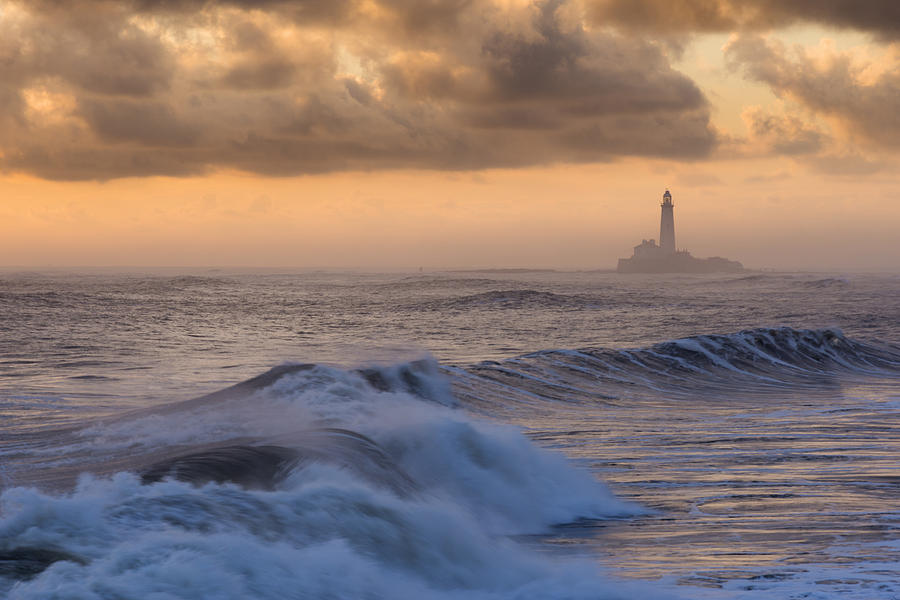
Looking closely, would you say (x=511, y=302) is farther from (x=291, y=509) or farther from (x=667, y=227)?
(x=667, y=227)

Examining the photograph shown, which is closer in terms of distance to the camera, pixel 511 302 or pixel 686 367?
pixel 686 367

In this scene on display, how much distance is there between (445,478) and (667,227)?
13552cm

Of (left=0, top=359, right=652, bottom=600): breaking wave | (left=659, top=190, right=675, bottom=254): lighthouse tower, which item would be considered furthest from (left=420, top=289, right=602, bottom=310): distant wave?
(left=659, top=190, right=675, bottom=254): lighthouse tower

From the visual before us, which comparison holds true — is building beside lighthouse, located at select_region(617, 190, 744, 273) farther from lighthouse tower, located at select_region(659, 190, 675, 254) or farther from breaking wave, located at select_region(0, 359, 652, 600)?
breaking wave, located at select_region(0, 359, 652, 600)

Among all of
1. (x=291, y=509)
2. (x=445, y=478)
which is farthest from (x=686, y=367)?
(x=291, y=509)

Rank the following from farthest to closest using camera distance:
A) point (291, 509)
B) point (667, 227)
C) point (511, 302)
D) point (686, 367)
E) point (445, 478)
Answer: point (667, 227) < point (511, 302) < point (686, 367) < point (445, 478) < point (291, 509)

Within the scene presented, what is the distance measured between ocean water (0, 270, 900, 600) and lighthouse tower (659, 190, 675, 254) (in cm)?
12304

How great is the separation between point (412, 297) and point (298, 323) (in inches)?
751

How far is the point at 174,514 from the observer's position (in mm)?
Answer: 4793

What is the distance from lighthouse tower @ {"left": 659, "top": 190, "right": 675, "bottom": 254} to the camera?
450 feet

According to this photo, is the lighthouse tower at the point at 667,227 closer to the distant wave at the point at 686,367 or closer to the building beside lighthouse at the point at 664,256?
the building beside lighthouse at the point at 664,256

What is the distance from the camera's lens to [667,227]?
137 meters

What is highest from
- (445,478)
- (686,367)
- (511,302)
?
(511,302)

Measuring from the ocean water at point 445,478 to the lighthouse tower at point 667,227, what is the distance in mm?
123036
